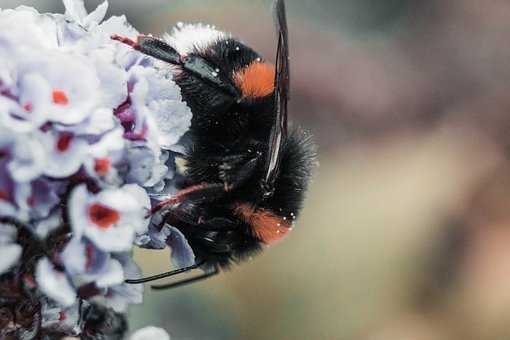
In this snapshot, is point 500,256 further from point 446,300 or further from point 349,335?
point 349,335

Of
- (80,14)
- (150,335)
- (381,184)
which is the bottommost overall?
(150,335)

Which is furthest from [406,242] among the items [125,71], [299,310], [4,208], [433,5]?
[4,208]

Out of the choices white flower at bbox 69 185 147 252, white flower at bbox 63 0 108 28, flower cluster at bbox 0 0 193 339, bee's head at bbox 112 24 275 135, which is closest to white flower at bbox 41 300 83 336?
flower cluster at bbox 0 0 193 339

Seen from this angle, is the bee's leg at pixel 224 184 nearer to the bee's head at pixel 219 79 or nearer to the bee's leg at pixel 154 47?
the bee's head at pixel 219 79

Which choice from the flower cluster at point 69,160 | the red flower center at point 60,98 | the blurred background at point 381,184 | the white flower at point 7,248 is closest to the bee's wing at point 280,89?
the flower cluster at point 69,160

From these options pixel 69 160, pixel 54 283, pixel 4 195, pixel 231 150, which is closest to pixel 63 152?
pixel 69 160

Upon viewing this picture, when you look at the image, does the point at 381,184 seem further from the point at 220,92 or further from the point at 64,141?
the point at 64,141
